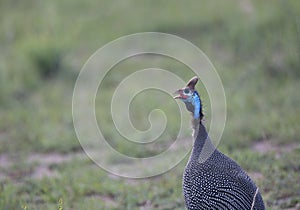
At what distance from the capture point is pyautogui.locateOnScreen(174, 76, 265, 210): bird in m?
4.35

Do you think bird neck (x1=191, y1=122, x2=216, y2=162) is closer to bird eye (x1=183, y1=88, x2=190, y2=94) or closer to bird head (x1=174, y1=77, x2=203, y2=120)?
bird head (x1=174, y1=77, x2=203, y2=120)

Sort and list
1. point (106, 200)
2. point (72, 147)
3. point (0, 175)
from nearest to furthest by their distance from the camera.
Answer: point (106, 200) < point (0, 175) < point (72, 147)

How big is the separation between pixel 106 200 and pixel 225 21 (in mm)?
4341

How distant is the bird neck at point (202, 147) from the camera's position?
445 cm

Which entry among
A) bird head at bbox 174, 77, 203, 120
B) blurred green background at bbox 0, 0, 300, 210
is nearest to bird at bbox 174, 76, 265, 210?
bird head at bbox 174, 77, 203, 120

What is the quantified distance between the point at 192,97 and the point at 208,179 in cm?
55

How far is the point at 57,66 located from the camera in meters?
8.91

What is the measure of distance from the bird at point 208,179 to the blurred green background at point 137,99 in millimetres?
910

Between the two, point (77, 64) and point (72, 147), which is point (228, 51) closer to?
point (77, 64)

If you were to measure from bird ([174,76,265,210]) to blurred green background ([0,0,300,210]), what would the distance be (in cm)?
91

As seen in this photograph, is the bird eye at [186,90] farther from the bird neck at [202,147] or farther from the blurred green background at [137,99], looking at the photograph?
the blurred green background at [137,99]

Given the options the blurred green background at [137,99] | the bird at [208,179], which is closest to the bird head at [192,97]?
the bird at [208,179]

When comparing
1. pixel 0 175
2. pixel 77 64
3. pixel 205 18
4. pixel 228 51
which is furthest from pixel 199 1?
pixel 0 175

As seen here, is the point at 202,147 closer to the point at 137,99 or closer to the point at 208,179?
the point at 208,179
